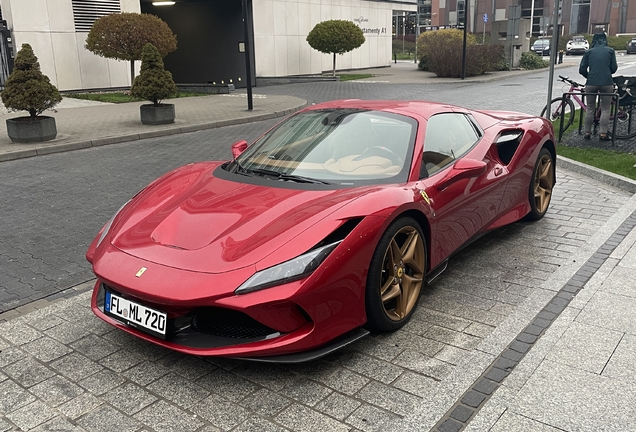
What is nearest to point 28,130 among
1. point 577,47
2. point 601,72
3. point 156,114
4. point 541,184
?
point 156,114

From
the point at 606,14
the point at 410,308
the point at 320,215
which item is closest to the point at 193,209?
the point at 320,215

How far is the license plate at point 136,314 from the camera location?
9.95ft

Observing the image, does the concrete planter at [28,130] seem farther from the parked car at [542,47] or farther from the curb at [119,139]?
the parked car at [542,47]

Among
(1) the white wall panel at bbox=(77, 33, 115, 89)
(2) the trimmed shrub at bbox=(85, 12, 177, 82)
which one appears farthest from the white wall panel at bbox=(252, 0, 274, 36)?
(2) the trimmed shrub at bbox=(85, 12, 177, 82)

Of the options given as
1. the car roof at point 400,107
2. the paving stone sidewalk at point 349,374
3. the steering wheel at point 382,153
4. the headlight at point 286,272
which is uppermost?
the car roof at point 400,107

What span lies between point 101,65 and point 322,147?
65.8ft

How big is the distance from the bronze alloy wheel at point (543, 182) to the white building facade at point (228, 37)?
18.9 m

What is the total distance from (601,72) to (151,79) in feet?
30.0

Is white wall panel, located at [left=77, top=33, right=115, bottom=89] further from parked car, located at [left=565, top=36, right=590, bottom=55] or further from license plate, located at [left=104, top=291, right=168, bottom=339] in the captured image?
parked car, located at [left=565, top=36, right=590, bottom=55]

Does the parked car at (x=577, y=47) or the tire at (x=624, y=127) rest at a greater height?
the parked car at (x=577, y=47)

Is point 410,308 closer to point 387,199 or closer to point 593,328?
point 387,199

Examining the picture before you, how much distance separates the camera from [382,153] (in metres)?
4.05

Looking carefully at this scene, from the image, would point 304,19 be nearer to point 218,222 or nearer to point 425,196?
point 425,196

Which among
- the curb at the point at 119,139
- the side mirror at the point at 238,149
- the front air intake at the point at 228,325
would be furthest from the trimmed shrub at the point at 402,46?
the front air intake at the point at 228,325
